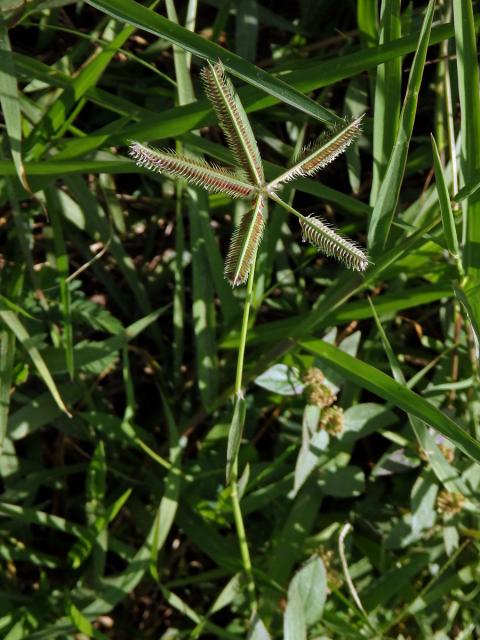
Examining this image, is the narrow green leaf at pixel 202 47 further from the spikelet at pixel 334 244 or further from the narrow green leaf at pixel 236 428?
the narrow green leaf at pixel 236 428

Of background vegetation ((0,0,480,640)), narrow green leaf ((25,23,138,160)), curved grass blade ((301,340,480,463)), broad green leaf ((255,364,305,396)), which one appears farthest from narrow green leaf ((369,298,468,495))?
narrow green leaf ((25,23,138,160))

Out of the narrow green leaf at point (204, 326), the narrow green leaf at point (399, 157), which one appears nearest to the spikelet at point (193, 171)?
the narrow green leaf at point (399, 157)

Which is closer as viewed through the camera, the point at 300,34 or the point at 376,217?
the point at 376,217

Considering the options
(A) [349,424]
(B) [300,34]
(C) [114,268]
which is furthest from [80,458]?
(B) [300,34]

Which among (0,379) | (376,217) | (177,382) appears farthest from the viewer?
(177,382)

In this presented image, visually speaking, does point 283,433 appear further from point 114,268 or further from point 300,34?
point 300,34

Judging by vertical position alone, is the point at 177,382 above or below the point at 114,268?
below
